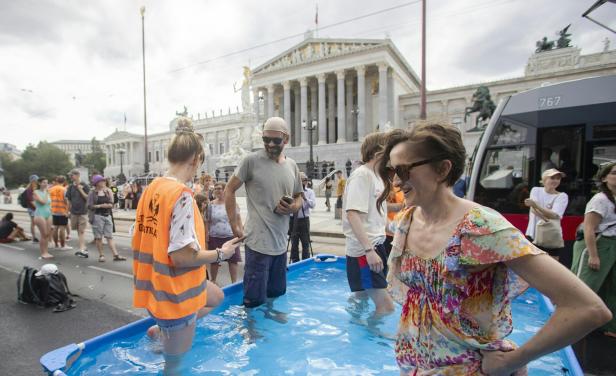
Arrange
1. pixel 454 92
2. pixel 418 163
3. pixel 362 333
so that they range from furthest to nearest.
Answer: pixel 454 92 < pixel 362 333 < pixel 418 163

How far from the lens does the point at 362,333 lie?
11.4 feet

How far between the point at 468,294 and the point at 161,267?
1730 millimetres

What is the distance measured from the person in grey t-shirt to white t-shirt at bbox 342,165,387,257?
23.5 inches

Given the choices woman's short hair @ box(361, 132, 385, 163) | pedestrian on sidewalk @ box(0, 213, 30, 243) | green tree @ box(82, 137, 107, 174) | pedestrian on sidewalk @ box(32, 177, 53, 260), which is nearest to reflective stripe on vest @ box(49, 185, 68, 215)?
pedestrian on sidewalk @ box(32, 177, 53, 260)

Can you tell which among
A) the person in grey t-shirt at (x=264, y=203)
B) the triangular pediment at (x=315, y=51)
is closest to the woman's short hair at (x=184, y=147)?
the person in grey t-shirt at (x=264, y=203)

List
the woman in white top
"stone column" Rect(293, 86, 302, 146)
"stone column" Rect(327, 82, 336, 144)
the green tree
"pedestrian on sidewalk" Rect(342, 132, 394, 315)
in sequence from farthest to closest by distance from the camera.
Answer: the green tree < "stone column" Rect(293, 86, 302, 146) < "stone column" Rect(327, 82, 336, 144) < the woman in white top < "pedestrian on sidewalk" Rect(342, 132, 394, 315)

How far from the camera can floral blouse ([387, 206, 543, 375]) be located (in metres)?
1.13

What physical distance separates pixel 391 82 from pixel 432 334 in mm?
45269

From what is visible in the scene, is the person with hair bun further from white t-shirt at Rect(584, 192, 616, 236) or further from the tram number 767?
the tram number 767

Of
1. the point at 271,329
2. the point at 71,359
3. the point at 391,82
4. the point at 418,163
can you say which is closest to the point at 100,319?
the point at 71,359

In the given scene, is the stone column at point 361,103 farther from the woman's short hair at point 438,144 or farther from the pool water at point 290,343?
the woman's short hair at point 438,144

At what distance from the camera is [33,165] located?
73875 millimetres

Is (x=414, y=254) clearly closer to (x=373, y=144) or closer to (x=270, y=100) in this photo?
(x=373, y=144)

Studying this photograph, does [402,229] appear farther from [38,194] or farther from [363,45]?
[363,45]
